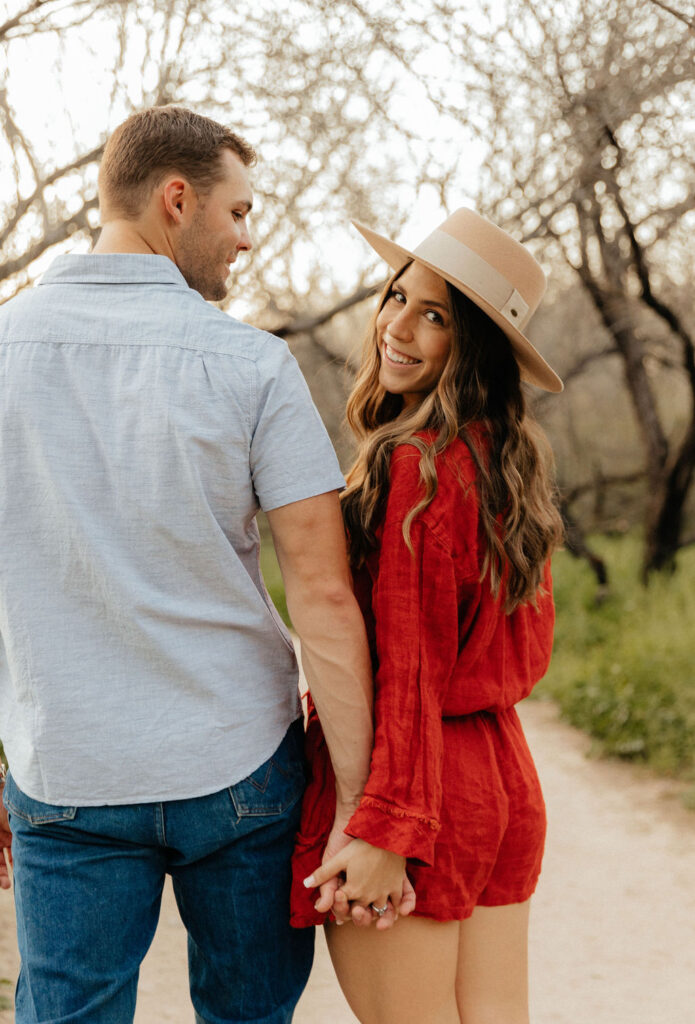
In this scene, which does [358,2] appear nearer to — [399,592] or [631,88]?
[631,88]

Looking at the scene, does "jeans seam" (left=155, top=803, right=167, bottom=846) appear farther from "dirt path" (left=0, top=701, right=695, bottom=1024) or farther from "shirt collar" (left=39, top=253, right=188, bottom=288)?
"dirt path" (left=0, top=701, right=695, bottom=1024)

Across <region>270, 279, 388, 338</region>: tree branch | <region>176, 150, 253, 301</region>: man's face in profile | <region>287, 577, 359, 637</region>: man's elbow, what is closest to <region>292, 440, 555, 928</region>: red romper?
<region>287, 577, 359, 637</region>: man's elbow

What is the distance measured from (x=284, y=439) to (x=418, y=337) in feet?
1.84

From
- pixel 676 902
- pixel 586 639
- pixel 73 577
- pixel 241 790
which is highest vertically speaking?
pixel 73 577

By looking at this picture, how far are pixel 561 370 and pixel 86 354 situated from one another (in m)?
7.42

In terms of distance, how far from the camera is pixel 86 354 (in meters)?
1.40

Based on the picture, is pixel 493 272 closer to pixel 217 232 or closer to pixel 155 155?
pixel 217 232

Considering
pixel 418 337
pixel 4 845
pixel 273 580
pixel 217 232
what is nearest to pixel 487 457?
pixel 418 337

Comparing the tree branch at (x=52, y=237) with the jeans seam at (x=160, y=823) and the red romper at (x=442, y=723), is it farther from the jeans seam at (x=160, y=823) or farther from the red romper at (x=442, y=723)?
the jeans seam at (x=160, y=823)

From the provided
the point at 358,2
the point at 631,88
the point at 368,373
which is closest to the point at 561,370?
the point at 631,88

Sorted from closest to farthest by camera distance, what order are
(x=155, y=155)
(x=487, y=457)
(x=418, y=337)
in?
(x=155, y=155), (x=487, y=457), (x=418, y=337)

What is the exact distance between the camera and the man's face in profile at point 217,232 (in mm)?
1571

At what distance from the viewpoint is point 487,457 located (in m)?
1.78

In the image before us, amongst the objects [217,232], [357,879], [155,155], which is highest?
[155,155]
